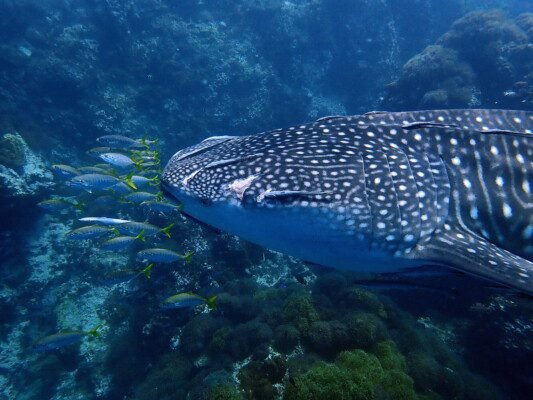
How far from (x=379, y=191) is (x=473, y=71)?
63.8ft

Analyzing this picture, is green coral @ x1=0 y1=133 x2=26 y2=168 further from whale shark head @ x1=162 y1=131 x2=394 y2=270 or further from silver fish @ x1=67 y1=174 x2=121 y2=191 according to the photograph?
whale shark head @ x1=162 y1=131 x2=394 y2=270

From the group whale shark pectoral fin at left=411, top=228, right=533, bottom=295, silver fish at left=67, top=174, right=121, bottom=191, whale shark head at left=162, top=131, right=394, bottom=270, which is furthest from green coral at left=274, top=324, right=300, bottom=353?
silver fish at left=67, top=174, right=121, bottom=191

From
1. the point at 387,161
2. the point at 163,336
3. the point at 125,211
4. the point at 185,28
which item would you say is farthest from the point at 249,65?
the point at 387,161

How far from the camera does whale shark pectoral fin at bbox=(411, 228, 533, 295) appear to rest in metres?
3.07

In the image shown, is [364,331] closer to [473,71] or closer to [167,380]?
[167,380]

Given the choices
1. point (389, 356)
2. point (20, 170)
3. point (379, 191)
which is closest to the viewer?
point (379, 191)

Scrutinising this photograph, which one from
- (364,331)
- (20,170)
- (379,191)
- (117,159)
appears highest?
(379,191)

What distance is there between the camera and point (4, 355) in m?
10.1

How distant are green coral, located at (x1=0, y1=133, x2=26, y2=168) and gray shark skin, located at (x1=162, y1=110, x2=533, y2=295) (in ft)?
39.5

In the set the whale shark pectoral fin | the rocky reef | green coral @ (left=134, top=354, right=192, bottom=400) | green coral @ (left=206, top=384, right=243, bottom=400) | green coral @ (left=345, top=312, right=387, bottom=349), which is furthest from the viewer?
the rocky reef

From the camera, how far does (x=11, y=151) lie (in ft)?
42.0

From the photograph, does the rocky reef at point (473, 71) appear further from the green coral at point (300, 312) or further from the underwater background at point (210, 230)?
the green coral at point (300, 312)

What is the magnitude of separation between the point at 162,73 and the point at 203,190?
21.2 metres

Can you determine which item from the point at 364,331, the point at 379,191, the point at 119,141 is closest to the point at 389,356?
the point at 364,331
